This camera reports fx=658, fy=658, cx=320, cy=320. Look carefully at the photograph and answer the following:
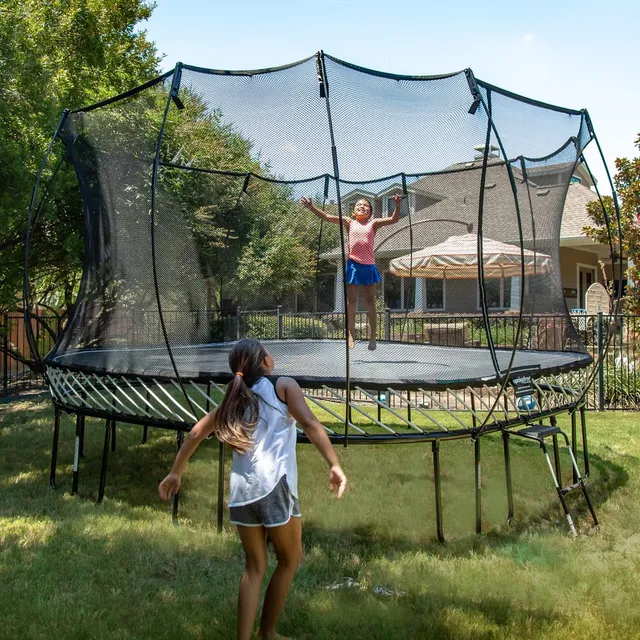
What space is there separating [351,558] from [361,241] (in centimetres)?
236

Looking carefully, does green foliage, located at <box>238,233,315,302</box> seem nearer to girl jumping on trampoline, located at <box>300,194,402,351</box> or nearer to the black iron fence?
the black iron fence

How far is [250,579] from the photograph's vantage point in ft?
7.57

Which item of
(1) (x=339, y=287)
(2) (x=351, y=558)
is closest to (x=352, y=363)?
(1) (x=339, y=287)

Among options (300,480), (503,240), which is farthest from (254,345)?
(503,240)

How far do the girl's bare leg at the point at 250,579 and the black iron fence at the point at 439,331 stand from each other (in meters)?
2.95

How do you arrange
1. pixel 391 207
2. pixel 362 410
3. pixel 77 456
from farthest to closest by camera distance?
pixel 391 207 < pixel 77 456 < pixel 362 410

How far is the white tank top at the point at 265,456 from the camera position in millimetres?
2320

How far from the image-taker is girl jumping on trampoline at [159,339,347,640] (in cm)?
231

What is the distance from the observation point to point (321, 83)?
13.7ft

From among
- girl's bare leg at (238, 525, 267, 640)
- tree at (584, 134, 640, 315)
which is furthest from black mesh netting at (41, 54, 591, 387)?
tree at (584, 134, 640, 315)

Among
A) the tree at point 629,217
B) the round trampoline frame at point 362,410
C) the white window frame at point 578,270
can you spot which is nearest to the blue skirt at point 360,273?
the round trampoline frame at point 362,410

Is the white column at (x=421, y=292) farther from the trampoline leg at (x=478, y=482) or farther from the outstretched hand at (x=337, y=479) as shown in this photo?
the outstretched hand at (x=337, y=479)

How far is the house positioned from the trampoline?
0.02 metres

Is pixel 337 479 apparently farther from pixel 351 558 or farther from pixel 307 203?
pixel 307 203
